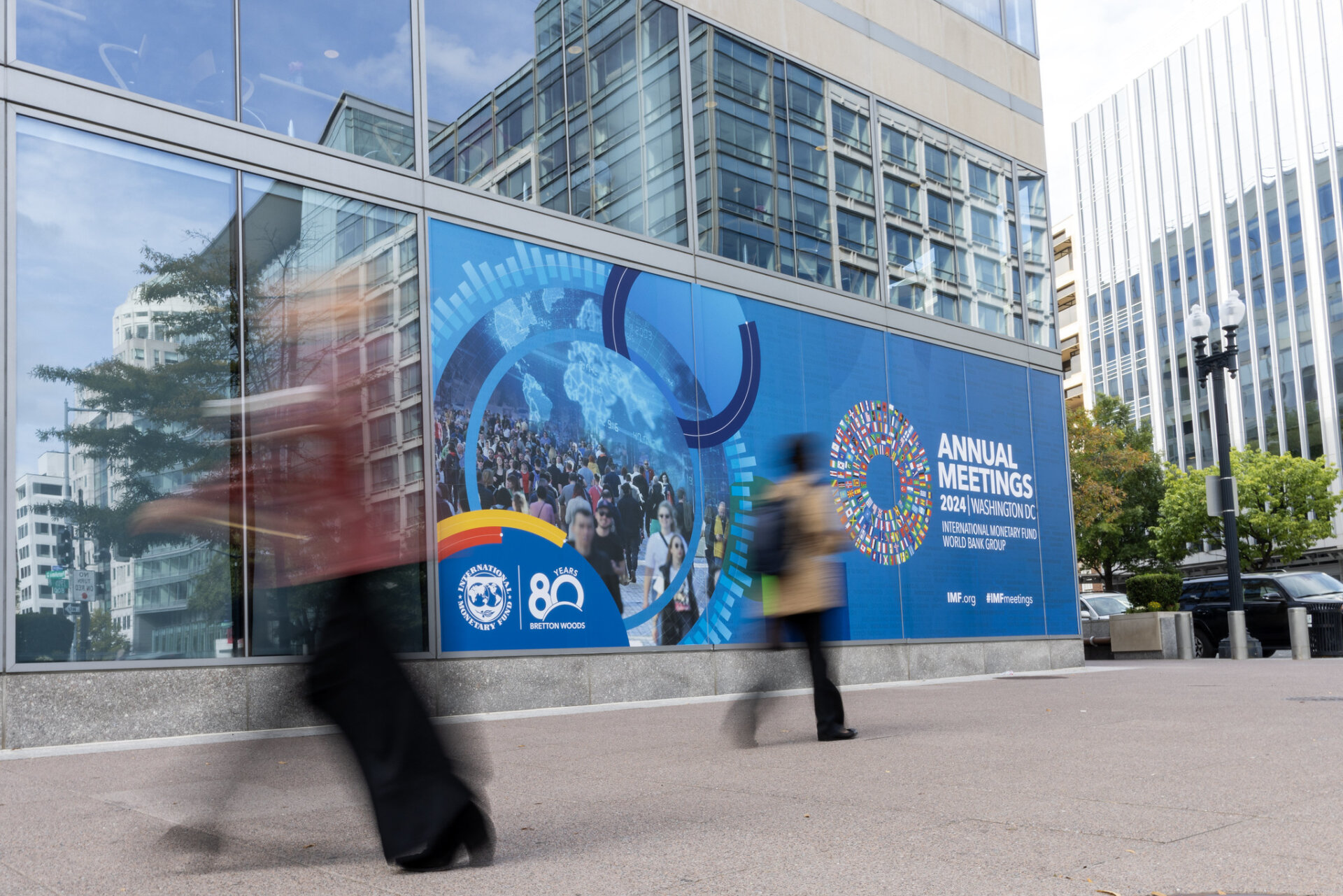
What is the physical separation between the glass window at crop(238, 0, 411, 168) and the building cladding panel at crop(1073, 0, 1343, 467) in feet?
197

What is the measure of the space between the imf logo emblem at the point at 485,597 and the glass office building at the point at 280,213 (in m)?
0.39

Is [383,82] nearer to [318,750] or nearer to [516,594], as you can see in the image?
[516,594]

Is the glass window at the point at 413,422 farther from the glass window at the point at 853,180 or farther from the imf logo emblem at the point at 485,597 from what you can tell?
the glass window at the point at 853,180

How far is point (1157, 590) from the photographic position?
78.2ft

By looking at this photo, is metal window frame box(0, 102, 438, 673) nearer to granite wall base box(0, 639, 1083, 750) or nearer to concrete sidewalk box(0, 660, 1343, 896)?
granite wall base box(0, 639, 1083, 750)

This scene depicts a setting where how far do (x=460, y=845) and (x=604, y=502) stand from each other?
8.57 meters

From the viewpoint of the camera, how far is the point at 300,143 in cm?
1044

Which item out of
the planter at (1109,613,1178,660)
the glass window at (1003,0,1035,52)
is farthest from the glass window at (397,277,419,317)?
the planter at (1109,613,1178,660)

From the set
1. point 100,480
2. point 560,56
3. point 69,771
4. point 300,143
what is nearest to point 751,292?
point 560,56

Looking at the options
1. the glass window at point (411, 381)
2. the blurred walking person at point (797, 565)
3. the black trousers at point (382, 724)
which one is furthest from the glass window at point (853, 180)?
the black trousers at point (382, 724)

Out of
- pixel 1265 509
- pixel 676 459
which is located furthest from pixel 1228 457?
pixel 1265 509

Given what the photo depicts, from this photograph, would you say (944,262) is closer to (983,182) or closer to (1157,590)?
(983,182)

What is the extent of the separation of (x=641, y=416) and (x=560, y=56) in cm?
408

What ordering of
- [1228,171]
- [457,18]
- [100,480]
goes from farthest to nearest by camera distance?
[1228,171] → [457,18] → [100,480]
